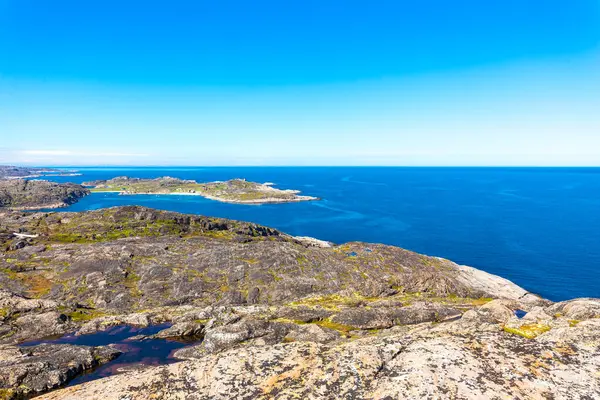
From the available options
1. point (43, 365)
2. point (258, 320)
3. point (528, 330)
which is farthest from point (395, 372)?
point (43, 365)

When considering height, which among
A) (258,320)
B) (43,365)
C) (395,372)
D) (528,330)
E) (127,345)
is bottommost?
(127,345)

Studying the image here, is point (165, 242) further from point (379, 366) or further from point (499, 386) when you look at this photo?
point (499, 386)

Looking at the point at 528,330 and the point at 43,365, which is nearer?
Result: the point at 528,330

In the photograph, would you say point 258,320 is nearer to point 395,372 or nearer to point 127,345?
point 127,345

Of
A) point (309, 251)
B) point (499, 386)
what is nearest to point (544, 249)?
point (309, 251)

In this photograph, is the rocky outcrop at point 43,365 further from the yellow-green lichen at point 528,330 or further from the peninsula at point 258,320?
the yellow-green lichen at point 528,330

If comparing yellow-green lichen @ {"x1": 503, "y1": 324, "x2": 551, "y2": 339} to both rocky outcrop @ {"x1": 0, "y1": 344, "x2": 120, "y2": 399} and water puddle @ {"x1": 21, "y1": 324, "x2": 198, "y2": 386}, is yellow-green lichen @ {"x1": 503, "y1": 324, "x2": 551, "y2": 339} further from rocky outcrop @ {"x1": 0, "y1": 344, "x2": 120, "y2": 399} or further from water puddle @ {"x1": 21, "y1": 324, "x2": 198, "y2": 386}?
rocky outcrop @ {"x1": 0, "y1": 344, "x2": 120, "y2": 399}
